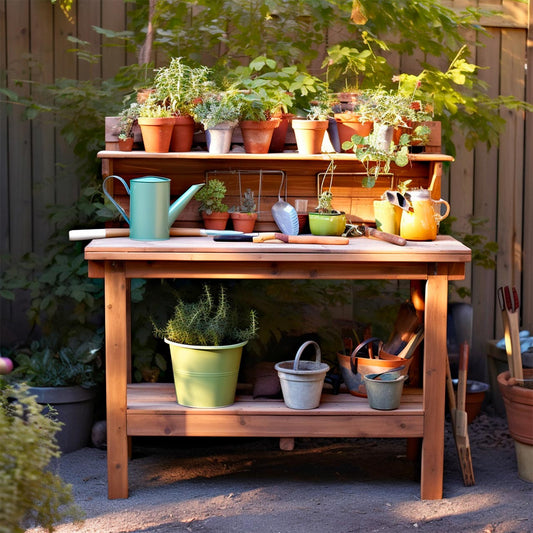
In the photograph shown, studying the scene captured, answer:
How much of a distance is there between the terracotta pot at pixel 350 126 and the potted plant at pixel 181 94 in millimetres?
609

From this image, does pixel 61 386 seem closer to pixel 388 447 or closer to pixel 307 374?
pixel 307 374

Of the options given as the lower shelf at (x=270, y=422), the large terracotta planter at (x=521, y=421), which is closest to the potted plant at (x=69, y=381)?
the lower shelf at (x=270, y=422)

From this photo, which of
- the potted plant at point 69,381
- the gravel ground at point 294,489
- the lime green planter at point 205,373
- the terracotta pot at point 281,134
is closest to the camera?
the gravel ground at point 294,489

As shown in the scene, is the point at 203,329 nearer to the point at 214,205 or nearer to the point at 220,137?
Answer: the point at 214,205

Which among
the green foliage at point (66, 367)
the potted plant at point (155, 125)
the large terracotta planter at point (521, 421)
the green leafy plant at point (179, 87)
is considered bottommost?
the large terracotta planter at point (521, 421)

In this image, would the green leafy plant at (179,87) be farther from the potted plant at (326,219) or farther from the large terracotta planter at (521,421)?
the large terracotta planter at (521,421)

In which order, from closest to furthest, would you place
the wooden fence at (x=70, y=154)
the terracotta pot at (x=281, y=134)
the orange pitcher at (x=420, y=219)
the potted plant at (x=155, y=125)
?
1. the orange pitcher at (x=420, y=219)
2. the potted plant at (x=155, y=125)
3. the terracotta pot at (x=281, y=134)
4. the wooden fence at (x=70, y=154)

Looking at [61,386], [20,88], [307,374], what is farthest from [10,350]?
[307,374]

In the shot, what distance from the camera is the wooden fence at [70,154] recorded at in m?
4.87

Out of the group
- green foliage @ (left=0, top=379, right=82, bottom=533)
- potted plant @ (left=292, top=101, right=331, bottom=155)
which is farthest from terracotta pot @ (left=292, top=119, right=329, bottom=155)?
green foliage @ (left=0, top=379, right=82, bottom=533)

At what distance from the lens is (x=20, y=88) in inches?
192

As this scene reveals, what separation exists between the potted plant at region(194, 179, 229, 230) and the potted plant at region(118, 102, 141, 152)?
0.39 m

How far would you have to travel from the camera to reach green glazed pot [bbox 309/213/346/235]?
3.81m

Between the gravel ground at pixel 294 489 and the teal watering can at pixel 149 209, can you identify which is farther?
the teal watering can at pixel 149 209
